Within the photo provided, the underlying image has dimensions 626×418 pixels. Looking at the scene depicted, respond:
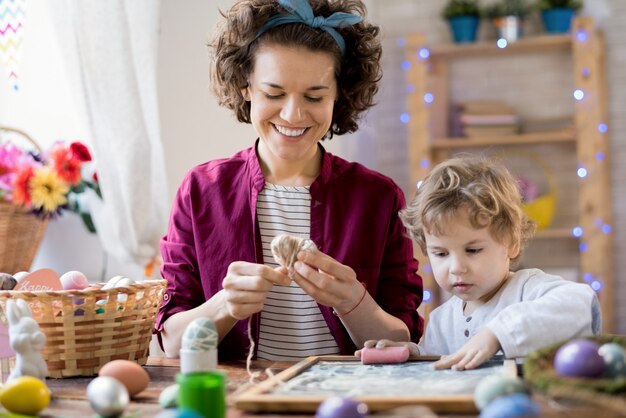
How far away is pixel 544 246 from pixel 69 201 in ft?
10.3

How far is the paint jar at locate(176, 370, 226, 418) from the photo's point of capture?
1.08m

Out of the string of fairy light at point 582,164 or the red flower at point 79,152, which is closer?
the red flower at point 79,152

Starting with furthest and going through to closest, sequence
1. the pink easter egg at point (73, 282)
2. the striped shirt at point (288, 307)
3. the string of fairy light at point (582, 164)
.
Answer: the string of fairy light at point (582, 164) → the striped shirt at point (288, 307) → the pink easter egg at point (73, 282)

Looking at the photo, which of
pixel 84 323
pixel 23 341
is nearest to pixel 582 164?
pixel 84 323

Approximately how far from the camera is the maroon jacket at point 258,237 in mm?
1979

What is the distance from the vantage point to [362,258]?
6.61ft

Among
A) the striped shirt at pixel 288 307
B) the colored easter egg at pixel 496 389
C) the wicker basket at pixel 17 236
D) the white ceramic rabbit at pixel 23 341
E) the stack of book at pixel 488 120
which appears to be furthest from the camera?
the stack of book at pixel 488 120

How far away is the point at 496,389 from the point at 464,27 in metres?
4.42

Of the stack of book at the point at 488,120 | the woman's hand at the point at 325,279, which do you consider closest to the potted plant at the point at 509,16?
the stack of book at the point at 488,120

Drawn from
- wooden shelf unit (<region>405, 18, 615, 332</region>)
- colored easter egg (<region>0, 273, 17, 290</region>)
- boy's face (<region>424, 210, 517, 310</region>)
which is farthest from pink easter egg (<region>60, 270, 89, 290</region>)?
wooden shelf unit (<region>405, 18, 615, 332</region>)

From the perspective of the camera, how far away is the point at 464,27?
206 inches

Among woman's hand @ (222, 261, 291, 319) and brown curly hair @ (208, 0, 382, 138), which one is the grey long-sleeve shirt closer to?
woman's hand @ (222, 261, 291, 319)

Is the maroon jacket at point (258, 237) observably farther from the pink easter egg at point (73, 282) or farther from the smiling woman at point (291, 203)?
the pink easter egg at point (73, 282)

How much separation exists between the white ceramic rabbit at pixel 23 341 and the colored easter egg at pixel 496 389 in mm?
716
